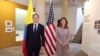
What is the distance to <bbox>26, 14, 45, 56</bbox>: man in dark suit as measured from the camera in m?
4.76

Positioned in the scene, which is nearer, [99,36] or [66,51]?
[66,51]

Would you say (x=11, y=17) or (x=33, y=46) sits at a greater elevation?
(x=11, y=17)

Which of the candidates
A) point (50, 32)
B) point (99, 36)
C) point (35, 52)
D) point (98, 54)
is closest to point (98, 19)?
point (99, 36)

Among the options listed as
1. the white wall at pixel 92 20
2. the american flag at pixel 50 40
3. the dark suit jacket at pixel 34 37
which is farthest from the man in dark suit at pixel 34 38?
the white wall at pixel 92 20

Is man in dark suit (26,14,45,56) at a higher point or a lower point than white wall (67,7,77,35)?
lower

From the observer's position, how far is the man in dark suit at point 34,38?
4.76 metres

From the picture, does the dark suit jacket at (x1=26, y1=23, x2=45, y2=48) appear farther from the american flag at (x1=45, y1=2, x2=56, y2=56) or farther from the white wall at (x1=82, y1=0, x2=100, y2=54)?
the white wall at (x1=82, y1=0, x2=100, y2=54)

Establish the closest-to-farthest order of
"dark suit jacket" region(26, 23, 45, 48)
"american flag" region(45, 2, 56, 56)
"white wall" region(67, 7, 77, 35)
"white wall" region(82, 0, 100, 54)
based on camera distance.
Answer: "dark suit jacket" region(26, 23, 45, 48) < "american flag" region(45, 2, 56, 56) < "white wall" region(82, 0, 100, 54) < "white wall" region(67, 7, 77, 35)

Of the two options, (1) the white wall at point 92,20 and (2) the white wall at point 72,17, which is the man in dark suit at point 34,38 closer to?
(1) the white wall at point 92,20

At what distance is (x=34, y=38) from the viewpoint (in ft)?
15.6

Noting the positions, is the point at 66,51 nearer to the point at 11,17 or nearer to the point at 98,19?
the point at 98,19

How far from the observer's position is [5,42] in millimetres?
11461

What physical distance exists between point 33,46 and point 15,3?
803 cm

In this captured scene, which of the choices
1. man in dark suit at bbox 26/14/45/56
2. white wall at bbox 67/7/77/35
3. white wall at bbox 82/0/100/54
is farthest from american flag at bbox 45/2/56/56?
white wall at bbox 67/7/77/35
